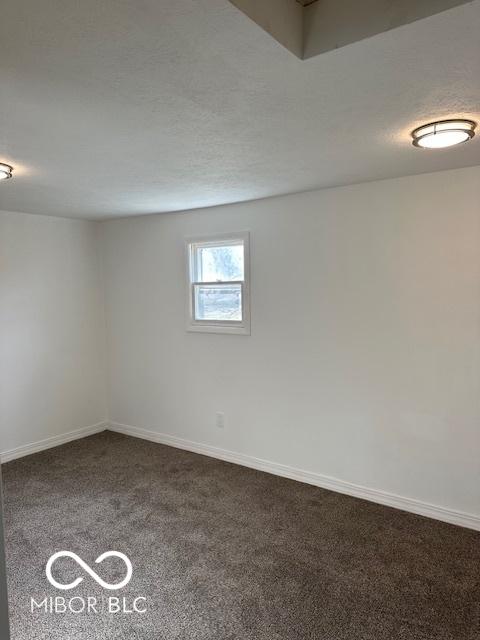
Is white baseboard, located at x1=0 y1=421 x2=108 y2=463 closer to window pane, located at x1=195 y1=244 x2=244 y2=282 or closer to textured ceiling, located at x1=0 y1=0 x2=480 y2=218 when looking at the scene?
window pane, located at x1=195 y1=244 x2=244 y2=282

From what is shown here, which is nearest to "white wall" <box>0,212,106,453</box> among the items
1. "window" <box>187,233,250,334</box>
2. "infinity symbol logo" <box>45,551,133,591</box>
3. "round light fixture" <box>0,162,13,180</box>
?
"window" <box>187,233,250,334</box>

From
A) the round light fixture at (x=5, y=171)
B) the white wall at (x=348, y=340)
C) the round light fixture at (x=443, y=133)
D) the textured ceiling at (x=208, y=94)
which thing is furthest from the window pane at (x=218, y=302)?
the round light fixture at (x=443, y=133)

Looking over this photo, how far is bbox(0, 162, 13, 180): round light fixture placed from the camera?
2447 mm

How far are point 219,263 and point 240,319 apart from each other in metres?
0.59

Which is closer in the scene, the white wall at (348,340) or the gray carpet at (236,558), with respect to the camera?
the gray carpet at (236,558)

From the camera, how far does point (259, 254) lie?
3613 millimetres

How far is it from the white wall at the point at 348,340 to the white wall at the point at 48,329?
818mm

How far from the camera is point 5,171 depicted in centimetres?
254

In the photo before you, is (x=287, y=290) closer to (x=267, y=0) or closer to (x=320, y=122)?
(x=320, y=122)

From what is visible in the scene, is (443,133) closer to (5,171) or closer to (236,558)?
(5,171)

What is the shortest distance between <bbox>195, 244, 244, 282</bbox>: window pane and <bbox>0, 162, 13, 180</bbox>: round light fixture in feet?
5.93

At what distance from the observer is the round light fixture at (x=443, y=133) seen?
1.89 metres

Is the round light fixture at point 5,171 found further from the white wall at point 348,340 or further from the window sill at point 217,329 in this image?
the window sill at point 217,329

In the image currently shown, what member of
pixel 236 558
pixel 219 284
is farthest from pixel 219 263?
pixel 236 558
